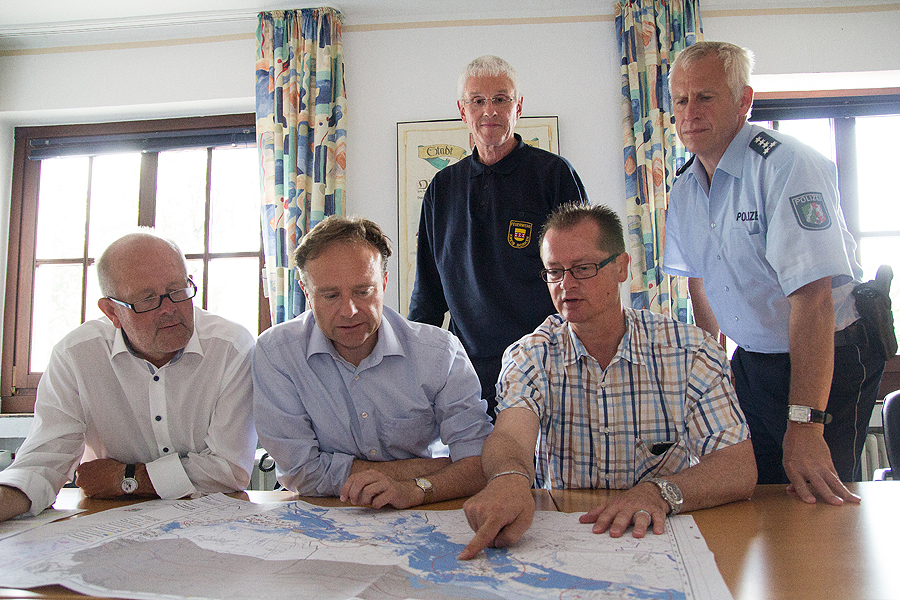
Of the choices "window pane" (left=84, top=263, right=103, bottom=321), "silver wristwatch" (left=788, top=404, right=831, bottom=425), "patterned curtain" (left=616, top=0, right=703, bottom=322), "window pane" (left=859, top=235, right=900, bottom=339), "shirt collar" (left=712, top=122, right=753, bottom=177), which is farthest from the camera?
"window pane" (left=84, top=263, right=103, bottom=321)

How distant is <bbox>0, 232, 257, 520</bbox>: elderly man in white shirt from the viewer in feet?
4.73

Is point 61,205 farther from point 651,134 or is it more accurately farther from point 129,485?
point 651,134

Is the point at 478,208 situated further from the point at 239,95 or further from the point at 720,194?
the point at 239,95

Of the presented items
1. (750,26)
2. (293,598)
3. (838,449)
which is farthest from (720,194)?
(750,26)

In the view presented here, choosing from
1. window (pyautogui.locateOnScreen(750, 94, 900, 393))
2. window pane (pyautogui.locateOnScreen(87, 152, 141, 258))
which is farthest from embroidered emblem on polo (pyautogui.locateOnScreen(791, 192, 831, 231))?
window pane (pyautogui.locateOnScreen(87, 152, 141, 258))

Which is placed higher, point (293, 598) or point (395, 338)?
point (395, 338)

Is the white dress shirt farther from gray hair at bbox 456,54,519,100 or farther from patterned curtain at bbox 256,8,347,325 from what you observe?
patterned curtain at bbox 256,8,347,325

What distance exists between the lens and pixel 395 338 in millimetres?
1537

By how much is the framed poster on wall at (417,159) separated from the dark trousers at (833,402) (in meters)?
2.01

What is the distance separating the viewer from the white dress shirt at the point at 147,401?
1468 mm

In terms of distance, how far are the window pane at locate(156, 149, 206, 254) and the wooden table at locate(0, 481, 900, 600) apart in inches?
114

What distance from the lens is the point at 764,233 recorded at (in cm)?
155

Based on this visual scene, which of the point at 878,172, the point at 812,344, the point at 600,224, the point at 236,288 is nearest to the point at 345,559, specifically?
the point at 600,224

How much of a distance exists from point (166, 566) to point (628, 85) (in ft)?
10.4
